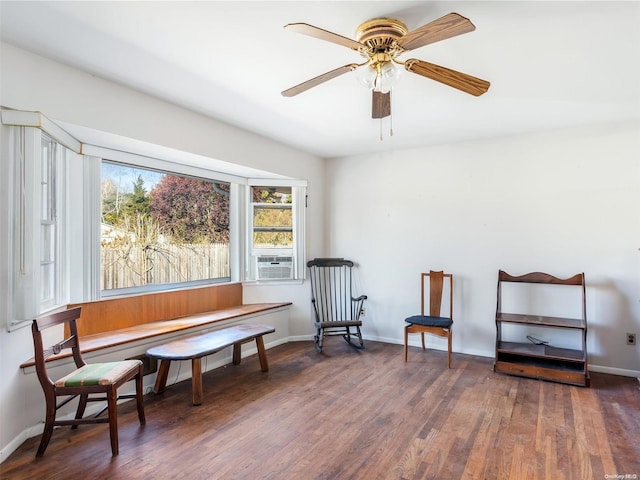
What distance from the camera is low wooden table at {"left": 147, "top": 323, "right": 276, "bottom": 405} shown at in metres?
2.79

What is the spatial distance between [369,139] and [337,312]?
2.28m

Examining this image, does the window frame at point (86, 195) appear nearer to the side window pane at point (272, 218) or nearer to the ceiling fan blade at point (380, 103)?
the side window pane at point (272, 218)

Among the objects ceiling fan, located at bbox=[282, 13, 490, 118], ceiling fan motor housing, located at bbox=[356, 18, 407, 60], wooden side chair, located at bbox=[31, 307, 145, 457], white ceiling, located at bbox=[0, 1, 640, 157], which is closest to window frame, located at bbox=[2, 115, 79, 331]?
wooden side chair, located at bbox=[31, 307, 145, 457]

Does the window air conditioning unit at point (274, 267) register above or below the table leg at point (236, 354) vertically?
above

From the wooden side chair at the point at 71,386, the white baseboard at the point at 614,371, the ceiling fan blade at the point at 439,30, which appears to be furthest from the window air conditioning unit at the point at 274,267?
the white baseboard at the point at 614,371

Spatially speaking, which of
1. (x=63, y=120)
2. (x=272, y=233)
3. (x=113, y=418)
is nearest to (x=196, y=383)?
(x=113, y=418)

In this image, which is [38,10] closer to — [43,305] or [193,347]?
[43,305]

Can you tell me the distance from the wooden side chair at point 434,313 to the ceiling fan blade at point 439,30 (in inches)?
110

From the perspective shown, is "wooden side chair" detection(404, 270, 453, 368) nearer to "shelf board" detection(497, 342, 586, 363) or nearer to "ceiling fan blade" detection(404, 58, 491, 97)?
"shelf board" detection(497, 342, 586, 363)

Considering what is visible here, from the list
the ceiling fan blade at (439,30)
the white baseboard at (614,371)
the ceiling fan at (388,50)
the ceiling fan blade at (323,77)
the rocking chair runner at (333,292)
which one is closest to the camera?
the ceiling fan blade at (439,30)

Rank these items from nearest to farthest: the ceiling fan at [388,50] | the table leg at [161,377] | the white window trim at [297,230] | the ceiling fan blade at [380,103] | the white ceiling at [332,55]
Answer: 1. the ceiling fan at [388,50]
2. the white ceiling at [332,55]
3. the ceiling fan blade at [380,103]
4. the table leg at [161,377]
5. the white window trim at [297,230]

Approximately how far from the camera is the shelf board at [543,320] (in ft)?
10.9

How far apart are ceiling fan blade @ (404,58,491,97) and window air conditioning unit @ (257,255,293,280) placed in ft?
10.1

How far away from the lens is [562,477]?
196cm
